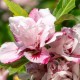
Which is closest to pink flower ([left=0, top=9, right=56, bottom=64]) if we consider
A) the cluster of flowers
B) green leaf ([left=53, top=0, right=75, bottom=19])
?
the cluster of flowers

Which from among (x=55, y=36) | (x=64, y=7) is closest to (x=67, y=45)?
(x=55, y=36)

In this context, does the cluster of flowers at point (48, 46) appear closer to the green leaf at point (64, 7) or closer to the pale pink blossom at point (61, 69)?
the pale pink blossom at point (61, 69)

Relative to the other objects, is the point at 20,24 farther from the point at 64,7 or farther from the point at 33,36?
the point at 64,7

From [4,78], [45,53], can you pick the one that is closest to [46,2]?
[4,78]

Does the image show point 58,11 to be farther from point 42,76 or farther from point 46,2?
point 46,2

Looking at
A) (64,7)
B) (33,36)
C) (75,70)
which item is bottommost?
(75,70)

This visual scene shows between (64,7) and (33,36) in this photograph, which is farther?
(64,7)

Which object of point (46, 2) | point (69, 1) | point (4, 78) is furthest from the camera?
point (46, 2)

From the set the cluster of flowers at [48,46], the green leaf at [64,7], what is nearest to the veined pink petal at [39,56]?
the cluster of flowers at [48,46]
